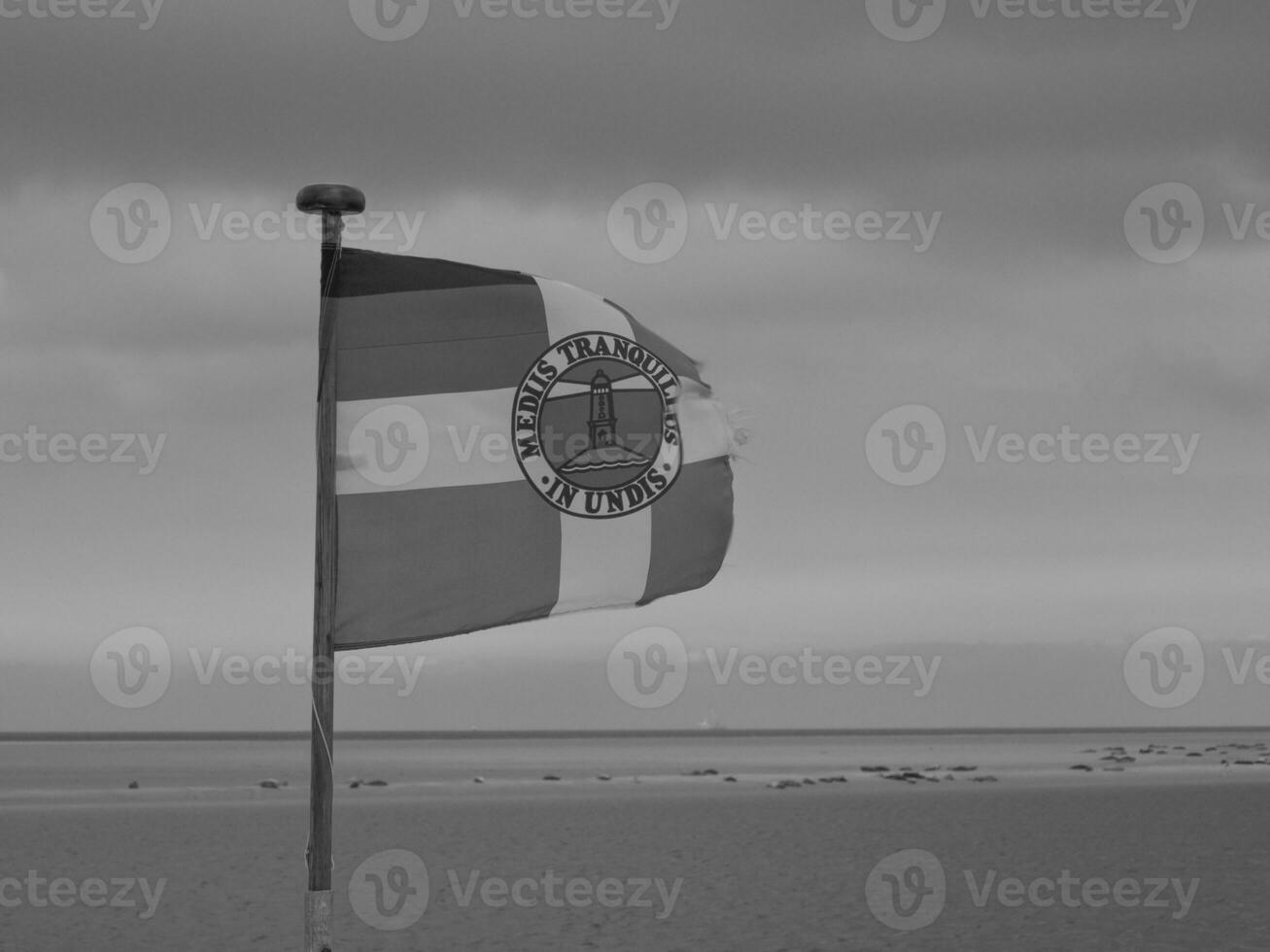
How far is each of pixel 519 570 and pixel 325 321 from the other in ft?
6.04

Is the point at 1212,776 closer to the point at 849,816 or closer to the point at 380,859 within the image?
the point at 849,816

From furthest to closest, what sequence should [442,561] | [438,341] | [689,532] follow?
[689,532]
[438,341]
[442,561]

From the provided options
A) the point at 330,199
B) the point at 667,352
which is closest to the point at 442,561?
the point at 667,352

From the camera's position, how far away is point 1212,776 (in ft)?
173

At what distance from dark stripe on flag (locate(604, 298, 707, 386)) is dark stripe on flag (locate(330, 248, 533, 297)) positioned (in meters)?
0.75

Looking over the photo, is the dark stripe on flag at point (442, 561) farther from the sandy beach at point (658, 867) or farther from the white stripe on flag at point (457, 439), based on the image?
the sandy beach at point (658, 867)

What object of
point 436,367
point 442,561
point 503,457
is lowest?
point 442,561

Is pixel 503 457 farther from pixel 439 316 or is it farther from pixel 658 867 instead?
pixel 658 867

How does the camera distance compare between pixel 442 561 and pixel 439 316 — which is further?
pixel 439 316

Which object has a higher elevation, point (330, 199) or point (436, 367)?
point (330, 199)

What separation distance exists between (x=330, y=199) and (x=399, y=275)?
898 millimetres

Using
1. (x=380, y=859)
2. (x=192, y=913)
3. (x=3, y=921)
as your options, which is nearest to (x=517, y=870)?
(x=380, y=859)

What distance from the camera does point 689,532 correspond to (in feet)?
29.0

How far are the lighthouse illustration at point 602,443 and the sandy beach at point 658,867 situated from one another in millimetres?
10595
